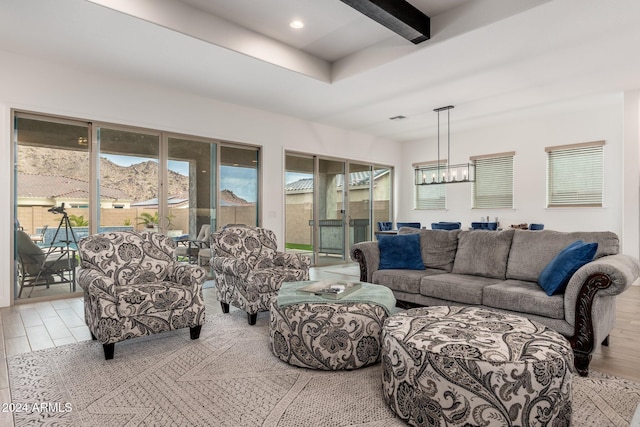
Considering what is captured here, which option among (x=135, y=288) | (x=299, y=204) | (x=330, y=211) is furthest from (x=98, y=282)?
(x=330, y=211)

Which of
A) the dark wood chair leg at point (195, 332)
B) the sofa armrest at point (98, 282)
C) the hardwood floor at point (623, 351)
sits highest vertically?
the sofa armrest at point (98, 282)

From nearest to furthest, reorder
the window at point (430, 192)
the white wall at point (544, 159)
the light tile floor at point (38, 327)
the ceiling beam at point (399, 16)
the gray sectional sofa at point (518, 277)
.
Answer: the gray sectional sofa at point (518, 277) → the light tile floor at point (38, 327) → the ceiling beam at point (399, 16) → the white wall at point (544, 159) → the window at point (430, 192)

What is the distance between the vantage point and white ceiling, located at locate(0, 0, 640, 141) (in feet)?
11.1

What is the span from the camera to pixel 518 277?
3268 millimetres

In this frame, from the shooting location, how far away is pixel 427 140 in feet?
27.8

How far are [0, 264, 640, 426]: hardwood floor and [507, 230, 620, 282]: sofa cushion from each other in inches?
29.2

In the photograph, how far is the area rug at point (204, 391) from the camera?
6.12ft

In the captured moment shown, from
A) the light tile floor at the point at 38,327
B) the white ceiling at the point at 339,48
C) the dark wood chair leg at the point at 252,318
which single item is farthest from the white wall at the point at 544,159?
the light tile floor at the point at 38,327

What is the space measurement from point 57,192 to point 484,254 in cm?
501

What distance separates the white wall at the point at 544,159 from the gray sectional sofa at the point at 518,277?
10.9 feet

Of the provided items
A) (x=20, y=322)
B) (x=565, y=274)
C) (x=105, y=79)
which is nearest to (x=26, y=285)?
(x=20, y=322)

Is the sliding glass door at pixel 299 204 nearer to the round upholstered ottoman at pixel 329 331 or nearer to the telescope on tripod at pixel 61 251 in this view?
the telescope on tripod at pixel 61 251

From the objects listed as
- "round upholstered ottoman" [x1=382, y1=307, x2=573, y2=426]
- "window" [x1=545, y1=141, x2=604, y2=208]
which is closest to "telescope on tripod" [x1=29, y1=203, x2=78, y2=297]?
"round upholstered ottoman" [x1=382, y1=307, x2=573, y2=426]

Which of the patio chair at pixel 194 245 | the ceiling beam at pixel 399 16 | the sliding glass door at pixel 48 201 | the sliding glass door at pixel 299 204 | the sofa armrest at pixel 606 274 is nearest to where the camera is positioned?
the sofa armrest at pixel 606 274
